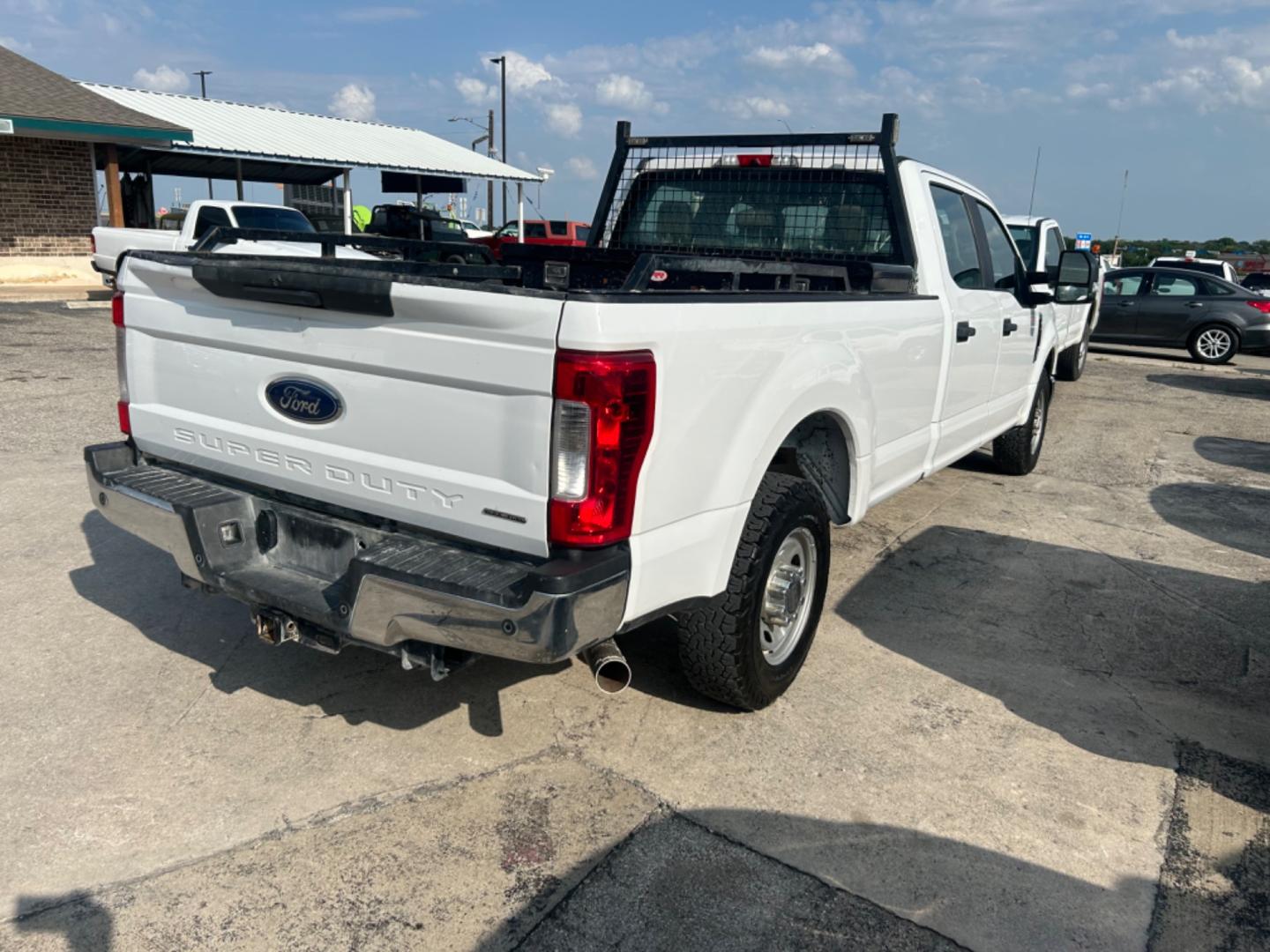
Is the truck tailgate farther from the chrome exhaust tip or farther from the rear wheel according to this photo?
the rear wheel

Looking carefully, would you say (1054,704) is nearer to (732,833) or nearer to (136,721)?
(732,833)

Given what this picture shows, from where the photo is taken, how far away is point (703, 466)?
115 inches

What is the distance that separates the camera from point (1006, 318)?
5.65 meters

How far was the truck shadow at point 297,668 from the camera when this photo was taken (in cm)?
363

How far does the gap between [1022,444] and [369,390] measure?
5.81 m

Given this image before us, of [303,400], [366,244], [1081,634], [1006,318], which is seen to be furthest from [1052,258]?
[303,400]

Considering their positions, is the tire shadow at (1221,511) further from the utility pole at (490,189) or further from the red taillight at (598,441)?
the utility pole at (490,189)

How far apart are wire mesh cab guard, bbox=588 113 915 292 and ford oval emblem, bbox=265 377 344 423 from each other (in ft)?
7.23

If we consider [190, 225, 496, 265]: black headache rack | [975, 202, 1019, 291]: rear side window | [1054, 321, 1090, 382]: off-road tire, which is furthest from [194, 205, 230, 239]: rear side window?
[975, 202, 1019, 291]: rear side window

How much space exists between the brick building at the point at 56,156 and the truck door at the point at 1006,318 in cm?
1811

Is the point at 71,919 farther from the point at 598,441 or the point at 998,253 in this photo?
the point at 998,253

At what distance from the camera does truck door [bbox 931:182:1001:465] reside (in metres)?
4.91

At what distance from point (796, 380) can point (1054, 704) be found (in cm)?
172

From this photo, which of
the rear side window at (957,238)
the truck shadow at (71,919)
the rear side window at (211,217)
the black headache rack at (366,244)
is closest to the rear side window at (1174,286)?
the rear side window at (957,238)
